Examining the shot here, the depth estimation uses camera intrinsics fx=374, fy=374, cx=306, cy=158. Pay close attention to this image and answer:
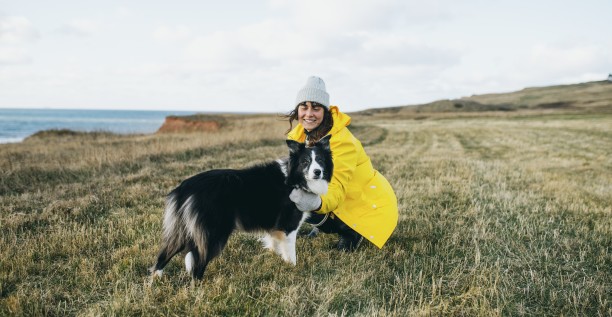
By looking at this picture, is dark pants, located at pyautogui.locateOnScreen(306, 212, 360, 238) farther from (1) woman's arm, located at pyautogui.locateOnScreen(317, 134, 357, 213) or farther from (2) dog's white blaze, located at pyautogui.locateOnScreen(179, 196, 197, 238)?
(2) dog's white blaze, located at pyautogui.locateOnScreen(179, 196, 197, 238)

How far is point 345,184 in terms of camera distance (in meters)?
4.18

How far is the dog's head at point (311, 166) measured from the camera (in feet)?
12.2

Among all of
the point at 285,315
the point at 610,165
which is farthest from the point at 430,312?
the point at 610,165

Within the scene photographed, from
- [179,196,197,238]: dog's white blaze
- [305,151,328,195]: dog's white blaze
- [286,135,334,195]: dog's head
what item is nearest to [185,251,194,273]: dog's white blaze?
[179,196,197,238]: dog's white blaze

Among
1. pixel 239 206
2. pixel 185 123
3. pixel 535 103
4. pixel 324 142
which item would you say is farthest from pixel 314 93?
pixel 535 103

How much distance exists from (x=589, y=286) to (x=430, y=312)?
1741 millimetres

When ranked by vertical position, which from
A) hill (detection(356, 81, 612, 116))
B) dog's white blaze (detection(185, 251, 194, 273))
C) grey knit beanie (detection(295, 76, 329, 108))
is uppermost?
hill (detection(356, 81, 612, 116))

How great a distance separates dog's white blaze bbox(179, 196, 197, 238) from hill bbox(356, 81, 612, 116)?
226 ft

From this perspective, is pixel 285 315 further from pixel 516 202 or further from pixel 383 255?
pixel 516 202

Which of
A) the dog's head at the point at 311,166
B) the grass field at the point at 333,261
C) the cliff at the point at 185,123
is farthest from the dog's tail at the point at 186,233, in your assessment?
the cliff at the point at 185,123

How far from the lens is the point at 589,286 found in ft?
11.8

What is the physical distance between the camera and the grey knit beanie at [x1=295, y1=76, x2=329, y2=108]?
13.9 feet

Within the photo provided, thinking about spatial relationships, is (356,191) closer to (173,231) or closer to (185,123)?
(173,231)

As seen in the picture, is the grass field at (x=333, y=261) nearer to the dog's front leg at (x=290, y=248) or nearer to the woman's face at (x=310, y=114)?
the dog's front leg at (x=290, y=248)
